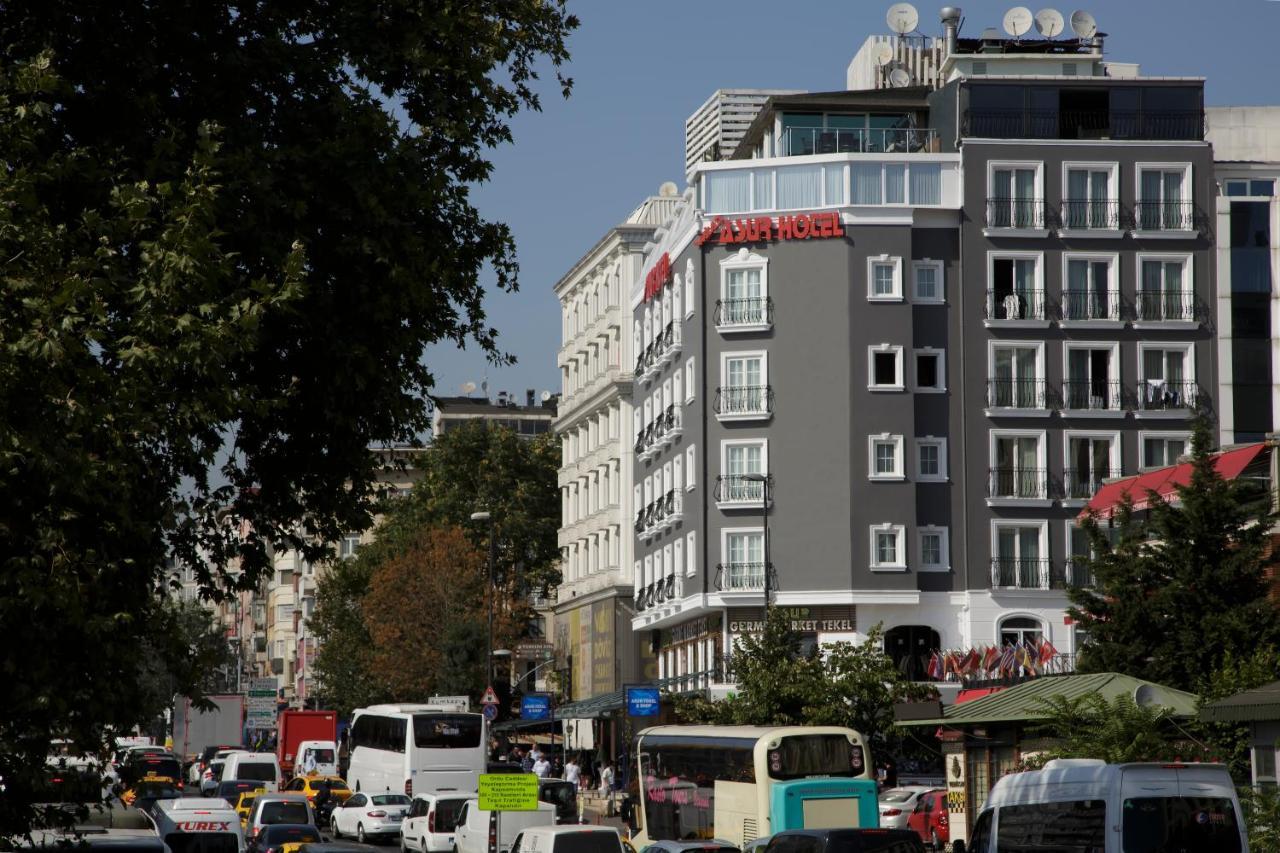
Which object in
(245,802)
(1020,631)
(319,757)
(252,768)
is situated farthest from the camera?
(319,757)

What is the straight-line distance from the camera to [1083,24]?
71812 millimetres

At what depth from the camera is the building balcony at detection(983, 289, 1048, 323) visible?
216 feet

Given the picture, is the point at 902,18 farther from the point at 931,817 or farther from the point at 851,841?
the point at 851,841

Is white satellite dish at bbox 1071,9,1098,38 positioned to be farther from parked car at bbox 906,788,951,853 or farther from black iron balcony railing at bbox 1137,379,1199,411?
parked car at bbox 906,788,951,853

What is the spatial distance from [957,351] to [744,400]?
7.25 metres

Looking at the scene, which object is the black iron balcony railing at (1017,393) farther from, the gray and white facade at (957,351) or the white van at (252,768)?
the white van at (252,768)

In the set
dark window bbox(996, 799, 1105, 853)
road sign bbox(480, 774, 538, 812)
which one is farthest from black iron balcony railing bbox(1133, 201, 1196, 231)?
dark window bbox(996, 799, 1105, 853)

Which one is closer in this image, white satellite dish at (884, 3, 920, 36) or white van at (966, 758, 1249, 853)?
white van at (966, 758, 1249, 853)

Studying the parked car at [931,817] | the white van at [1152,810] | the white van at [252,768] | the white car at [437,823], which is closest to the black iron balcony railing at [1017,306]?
the parked car at [931,817]

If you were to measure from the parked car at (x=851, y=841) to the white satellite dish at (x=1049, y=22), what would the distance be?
50143 mm

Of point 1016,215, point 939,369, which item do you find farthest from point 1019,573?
point 1016,215

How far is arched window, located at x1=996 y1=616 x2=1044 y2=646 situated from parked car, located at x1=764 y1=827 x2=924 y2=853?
1534 inches

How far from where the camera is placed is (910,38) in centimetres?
7912

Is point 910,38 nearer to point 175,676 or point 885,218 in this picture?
point 885,218
